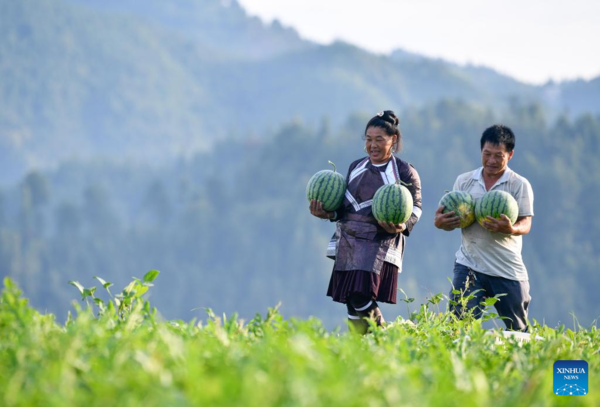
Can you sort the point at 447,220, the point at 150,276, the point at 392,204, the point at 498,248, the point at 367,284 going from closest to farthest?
the point at 150,276 < the point at 392,204 < the point at 367,284 < the point at 447,220 < the point at 498,248

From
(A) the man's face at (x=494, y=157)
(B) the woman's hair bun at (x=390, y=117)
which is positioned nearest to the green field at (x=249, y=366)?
(B) the woman's hair bun at (x=390, y=117)

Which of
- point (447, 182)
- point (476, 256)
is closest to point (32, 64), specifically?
point (447, 182)

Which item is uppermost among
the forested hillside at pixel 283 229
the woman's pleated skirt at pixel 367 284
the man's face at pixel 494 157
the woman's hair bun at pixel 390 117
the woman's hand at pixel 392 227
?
the forested hillside at pixel 283 229

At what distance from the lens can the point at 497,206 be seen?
663cm

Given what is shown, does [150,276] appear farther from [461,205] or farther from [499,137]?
[499,137]

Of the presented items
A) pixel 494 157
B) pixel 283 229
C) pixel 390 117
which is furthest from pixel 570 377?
pixel 283 229

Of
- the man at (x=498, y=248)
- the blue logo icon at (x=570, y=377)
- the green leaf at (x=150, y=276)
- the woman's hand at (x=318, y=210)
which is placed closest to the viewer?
the blue logo icon at (x=570, y=377)

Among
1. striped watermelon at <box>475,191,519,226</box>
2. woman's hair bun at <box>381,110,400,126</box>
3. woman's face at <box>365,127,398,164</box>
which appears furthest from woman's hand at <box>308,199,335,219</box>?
striped watermelon at <box>475,191,519,226</box>

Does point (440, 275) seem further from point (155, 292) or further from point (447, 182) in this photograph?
point (155, 292)

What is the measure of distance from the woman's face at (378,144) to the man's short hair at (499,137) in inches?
30.7

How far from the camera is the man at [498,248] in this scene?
6.81 meters

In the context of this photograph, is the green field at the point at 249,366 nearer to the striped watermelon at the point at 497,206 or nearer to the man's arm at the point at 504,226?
the man's arm at the point at 504,226

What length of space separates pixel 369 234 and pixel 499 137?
1.35 metres

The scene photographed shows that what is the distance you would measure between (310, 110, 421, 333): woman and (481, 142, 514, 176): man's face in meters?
0.69
